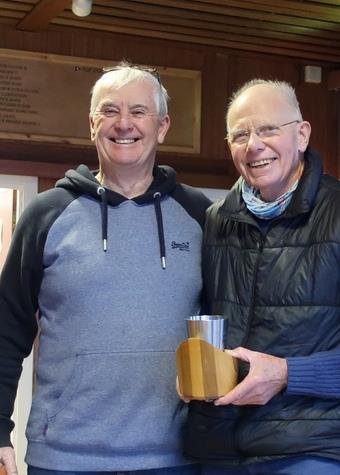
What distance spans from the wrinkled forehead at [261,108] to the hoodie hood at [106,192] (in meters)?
0.33

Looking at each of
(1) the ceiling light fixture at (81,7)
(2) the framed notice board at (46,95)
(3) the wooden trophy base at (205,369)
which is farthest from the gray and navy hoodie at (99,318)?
(2) the framed notice board at (46,95)

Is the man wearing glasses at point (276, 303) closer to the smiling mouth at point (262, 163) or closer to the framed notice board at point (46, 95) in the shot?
the smiling mouth at point (262, 163)

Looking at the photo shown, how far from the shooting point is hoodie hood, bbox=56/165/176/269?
2166 millimetres

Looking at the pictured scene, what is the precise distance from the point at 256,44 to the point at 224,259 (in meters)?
2.72

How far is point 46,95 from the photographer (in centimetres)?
428

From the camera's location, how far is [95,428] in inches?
80.6

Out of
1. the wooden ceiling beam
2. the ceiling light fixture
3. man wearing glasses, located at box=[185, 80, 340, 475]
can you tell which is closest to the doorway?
the wooden ceiling beam

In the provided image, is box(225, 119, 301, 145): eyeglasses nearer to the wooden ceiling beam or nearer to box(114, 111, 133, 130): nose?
box(114, 111, 133, 130): nose

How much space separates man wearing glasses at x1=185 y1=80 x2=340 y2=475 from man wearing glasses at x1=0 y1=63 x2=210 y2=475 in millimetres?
121

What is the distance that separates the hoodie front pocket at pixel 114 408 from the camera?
2043 millimetres

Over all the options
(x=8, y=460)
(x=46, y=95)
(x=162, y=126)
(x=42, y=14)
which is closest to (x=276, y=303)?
(x=162, y=126)

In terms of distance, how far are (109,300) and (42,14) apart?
Answer: 7.31 ft

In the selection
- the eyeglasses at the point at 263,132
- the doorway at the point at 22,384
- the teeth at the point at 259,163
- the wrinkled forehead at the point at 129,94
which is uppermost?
the wrinkled forehead at the point at 129,94

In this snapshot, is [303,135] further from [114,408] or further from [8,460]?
[8,460]
